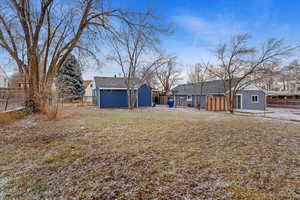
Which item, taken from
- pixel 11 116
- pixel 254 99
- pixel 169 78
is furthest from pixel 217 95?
pixel 11 116

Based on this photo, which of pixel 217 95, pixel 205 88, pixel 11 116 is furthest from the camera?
pixel 205 88

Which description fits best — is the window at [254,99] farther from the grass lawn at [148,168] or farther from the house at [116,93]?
the grass lawn at [148,168]

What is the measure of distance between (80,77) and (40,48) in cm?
1352

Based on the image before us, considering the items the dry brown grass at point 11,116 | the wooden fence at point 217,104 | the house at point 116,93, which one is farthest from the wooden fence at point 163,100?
the dry brown grass at point 11,116

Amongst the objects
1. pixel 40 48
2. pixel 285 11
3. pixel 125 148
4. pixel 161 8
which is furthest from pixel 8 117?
pixel 285 11

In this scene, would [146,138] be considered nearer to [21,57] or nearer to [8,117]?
[8,117]

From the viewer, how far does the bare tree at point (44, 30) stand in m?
8.08

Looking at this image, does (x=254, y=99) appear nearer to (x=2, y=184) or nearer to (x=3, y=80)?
(x=2, y=184)

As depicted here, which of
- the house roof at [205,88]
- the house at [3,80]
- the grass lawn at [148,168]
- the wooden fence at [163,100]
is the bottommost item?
the grass lawn at [148,168]

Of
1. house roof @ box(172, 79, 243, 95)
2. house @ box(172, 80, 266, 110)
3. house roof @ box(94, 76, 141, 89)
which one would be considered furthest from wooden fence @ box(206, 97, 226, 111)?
house roof @ box(94, 76, 141, 89)

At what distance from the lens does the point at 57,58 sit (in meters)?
9.41

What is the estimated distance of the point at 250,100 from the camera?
51.9ft

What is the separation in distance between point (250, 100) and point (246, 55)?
6932 mm

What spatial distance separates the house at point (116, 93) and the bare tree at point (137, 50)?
4.38 feet
